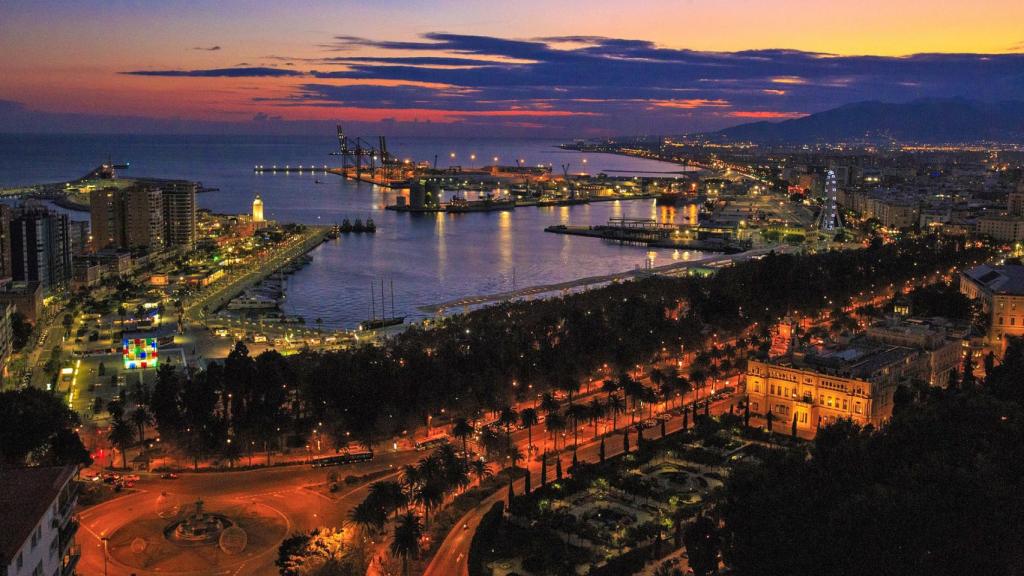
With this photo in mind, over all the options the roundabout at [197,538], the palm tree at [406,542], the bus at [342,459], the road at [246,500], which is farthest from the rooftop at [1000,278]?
the roundabout at [197,538]

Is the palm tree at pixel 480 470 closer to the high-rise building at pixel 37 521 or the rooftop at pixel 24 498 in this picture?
the high-rise building at pixel 37 521

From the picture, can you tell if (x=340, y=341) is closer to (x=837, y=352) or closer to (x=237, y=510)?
(x=237, y=510)

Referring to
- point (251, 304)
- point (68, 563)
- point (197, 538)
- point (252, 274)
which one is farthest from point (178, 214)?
point (68, 563)

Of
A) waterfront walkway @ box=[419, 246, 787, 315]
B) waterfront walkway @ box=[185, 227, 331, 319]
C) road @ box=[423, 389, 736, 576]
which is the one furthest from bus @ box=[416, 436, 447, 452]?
waterfront walkway @ box=[185, 227, 331, 319]

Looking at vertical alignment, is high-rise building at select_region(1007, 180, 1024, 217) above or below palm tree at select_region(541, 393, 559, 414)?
above

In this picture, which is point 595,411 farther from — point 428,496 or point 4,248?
point 4,248

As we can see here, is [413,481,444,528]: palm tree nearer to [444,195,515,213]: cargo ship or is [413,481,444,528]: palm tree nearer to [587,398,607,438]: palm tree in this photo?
[587,398,607,438]: palm tree

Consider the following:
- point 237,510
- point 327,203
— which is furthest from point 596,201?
point 237,510
